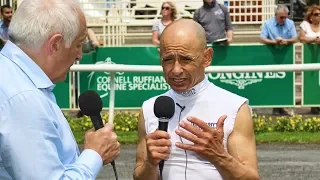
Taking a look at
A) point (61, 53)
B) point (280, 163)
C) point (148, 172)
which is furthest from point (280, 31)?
point (61, 53)

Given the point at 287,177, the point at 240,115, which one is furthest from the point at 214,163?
the point at 287,177

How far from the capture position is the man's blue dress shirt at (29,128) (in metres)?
3.37

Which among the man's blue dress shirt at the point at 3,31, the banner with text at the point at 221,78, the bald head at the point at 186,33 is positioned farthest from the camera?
the banner with text at the point at 221,78

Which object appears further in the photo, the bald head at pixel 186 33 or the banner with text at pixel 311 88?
the banner with text at pixel 311 88

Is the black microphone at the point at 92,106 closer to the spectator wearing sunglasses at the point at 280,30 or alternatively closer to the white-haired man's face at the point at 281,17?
the spectator wearing sunglasses at the point at 280,30

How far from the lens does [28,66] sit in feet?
11.8

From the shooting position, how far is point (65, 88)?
15867 millimetres

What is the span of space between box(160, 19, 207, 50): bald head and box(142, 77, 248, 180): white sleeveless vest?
0.24 metres

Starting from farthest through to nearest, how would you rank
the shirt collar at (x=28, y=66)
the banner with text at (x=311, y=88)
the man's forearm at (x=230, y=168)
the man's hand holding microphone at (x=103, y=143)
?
the banner with text at (x=311, y=88)
the man's forearm at (x=230, y=168)
the man's hand holding microphone at (x=103, y=143)
the shirt collar at (x=28, y=66)

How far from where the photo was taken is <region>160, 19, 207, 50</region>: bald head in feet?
15.7

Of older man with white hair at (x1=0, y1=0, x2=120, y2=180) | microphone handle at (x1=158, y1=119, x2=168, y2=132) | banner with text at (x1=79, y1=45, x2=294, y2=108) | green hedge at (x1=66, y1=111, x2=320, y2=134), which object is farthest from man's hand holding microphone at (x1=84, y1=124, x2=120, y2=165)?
banner with text at (x1=79, y1=45, x2=294, y2=108)

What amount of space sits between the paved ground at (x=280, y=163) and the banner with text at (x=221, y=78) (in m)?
3.52

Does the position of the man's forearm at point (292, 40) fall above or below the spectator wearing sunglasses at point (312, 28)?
below

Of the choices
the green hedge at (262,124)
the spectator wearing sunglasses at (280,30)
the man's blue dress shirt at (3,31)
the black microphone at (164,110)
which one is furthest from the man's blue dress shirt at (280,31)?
the black microphone at (164,110)
